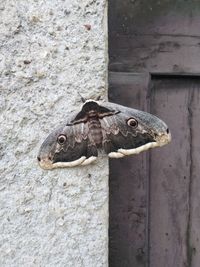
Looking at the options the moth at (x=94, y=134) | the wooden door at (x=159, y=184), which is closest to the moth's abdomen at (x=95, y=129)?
the moth at (x=94, y=134)

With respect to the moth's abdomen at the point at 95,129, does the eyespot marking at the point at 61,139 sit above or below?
below

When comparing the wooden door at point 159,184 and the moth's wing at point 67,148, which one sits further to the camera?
the wooden door at point 159,184

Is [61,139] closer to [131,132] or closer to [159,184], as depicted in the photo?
[131,132]

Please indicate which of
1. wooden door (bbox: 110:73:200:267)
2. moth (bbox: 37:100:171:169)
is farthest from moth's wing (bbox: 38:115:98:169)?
wooden door (bbox: 110:73:200:267)

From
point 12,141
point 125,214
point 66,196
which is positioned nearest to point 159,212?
point 125,214

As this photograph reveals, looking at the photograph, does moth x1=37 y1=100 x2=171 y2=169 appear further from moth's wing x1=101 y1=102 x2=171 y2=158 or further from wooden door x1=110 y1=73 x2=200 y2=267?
wooden door x1=110 y1=73 x2=200 y2=267

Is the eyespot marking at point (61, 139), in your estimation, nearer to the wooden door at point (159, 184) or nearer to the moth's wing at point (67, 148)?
the moth's wing at point (67, 148)

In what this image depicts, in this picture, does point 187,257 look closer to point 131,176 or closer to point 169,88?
point 131,176
